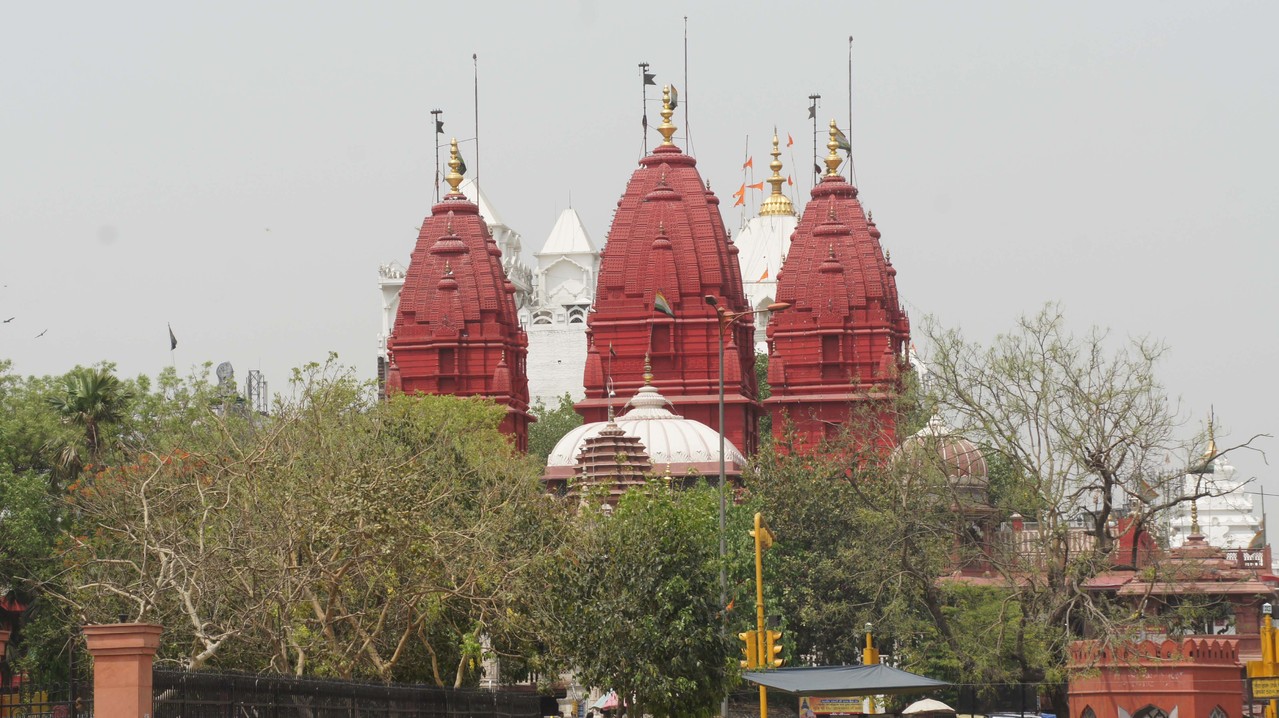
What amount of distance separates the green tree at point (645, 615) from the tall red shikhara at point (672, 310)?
36.4 m

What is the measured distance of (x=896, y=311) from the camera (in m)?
84.1

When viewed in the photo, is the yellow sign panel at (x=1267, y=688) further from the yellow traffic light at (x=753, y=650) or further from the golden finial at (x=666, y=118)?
the golden finial at (x=666, y=118)

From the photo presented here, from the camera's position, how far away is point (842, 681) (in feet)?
119

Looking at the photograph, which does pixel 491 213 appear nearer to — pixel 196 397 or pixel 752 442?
pixel 752 442

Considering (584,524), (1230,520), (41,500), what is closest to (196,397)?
(41,500)

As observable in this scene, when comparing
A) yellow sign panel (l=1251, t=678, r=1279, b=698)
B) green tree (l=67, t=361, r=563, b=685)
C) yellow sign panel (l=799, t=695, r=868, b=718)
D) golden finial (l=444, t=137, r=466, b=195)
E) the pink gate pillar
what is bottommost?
yellow sign panel (l=799, t=695, r=868, b=718)

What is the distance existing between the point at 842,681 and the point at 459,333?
43367 mm

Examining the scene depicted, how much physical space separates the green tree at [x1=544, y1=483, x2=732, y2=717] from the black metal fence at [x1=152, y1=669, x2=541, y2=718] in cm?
200

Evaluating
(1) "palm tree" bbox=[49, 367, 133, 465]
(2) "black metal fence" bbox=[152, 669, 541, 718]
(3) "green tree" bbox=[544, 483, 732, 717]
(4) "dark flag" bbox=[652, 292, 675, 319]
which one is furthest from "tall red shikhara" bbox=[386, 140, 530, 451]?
(2) "black metal fence" bbox=[152, 669, 541, 718]

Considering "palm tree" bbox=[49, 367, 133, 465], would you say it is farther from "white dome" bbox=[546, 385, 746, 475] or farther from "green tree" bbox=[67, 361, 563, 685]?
"white dome" bbox=[546, 385, 746, 475]

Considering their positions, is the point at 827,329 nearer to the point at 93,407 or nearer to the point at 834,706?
the point at 834,706

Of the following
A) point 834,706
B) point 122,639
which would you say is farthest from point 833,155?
point 122,639

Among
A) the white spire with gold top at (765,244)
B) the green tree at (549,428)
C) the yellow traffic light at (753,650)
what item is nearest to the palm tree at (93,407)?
the yellow traffic light at (753,650)

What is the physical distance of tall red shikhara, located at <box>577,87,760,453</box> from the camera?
74.6 metres
